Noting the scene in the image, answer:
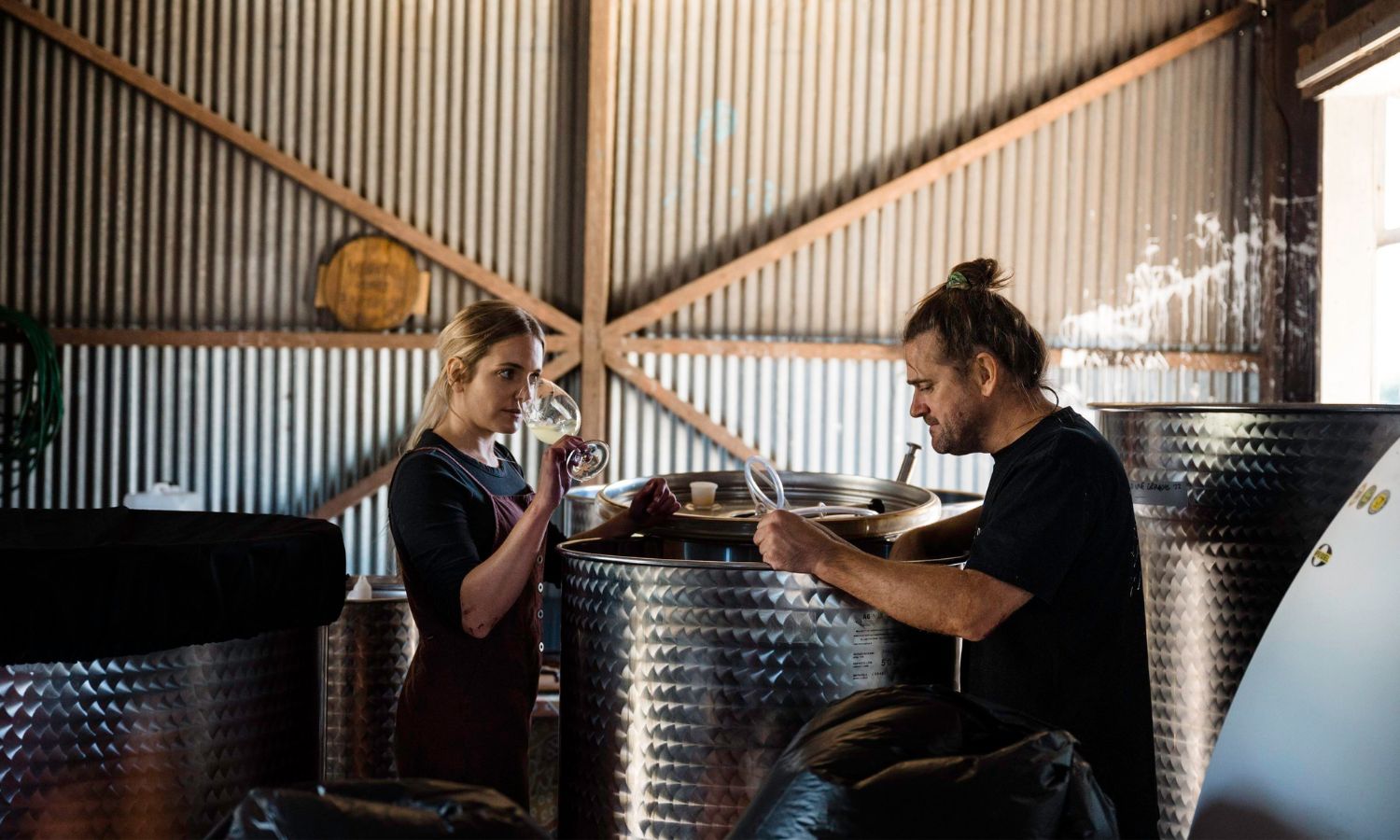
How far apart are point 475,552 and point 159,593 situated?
2.32 feet

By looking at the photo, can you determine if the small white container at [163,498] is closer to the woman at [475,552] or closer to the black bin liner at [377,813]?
the woman at [475,552]

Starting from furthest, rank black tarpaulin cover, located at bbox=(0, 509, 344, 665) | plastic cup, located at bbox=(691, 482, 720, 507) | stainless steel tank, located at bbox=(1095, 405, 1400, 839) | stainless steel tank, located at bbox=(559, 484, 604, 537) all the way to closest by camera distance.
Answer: stainless steel tank, located at bbox=(559, 484, 604, 537) → plastic cup, located at bbox=(691, 482, 720, 507) → stainless steel tank, located at bbox=(1095, 405, 1400, 839) → black tarpaulin cover, located at bbox=(0, 509, 344, 665)

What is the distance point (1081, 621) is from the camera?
1988 mm

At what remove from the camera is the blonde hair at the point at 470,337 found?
8.45 feet

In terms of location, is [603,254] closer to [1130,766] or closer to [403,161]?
[403,161]

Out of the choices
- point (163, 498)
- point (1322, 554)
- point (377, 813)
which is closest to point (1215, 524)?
point (1322, 554)

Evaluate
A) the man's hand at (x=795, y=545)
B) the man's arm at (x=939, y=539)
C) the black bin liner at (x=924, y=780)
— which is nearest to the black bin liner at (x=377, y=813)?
the black bin liner at (x=924, y=780)

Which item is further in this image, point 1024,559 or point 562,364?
point 562,364

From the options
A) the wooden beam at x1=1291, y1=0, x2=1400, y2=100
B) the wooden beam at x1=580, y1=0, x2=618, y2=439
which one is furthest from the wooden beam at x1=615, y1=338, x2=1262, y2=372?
the wooden beam at x1=1291, y1=0, x2=1400, y2=100

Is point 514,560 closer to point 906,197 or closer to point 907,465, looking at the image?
point 907,465

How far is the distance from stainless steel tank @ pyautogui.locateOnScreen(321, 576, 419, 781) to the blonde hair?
Answer: 119cm

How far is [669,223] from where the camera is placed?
23.3 ft

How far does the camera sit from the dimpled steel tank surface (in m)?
1.84

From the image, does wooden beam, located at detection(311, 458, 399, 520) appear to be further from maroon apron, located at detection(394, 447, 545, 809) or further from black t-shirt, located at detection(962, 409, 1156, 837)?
black t-shirt, located at detection(962, 409, 1156, 837)
